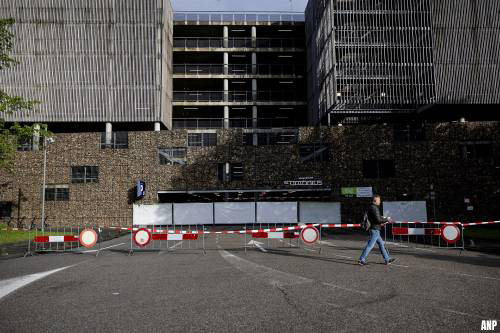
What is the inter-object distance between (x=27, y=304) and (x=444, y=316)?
6034 millimetres

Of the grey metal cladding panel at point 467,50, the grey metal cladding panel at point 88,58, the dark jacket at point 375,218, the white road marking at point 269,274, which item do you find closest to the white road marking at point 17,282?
the white road marking at point 269,274

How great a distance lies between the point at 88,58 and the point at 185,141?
13.5 metres

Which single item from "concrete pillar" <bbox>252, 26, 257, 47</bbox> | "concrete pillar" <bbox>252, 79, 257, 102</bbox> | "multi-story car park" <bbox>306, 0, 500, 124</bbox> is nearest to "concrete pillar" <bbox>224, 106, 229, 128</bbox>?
"concrete pillar" <bbox>252, 79, 257, 102</bbox>

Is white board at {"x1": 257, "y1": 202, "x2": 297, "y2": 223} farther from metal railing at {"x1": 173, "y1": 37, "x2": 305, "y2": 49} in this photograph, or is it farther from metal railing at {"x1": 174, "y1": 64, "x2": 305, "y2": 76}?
metal railing at {"x1": 173, "y1": 37, "x2": 305, "y2": 49}

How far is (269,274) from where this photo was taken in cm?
843

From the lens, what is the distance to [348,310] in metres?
5.25

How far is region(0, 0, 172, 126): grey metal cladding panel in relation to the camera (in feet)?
125

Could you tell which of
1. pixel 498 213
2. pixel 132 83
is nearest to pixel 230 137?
pixel 132 83

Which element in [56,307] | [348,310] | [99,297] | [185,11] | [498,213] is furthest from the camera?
[185,11]

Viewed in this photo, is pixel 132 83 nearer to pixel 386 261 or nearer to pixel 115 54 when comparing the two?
pixel 115 54

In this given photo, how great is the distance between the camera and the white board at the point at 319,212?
3456cm

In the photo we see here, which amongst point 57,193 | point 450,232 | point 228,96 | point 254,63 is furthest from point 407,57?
point 57,193

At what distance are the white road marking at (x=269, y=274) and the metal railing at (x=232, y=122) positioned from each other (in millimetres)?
34834

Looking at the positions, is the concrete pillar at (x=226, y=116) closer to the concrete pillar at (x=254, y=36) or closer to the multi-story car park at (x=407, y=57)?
the concrete pillar at (x=254, y=36)
